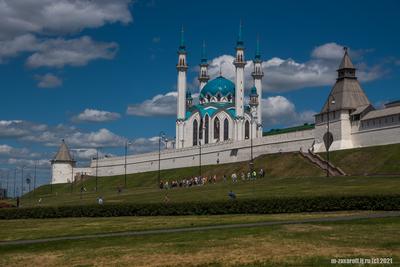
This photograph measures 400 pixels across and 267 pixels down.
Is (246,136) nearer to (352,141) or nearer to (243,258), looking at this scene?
(352,141)

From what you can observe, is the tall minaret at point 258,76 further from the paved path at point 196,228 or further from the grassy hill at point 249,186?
the paved path at point 196,228

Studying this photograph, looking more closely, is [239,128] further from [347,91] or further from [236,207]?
[236,207]

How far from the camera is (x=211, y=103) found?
14425cm

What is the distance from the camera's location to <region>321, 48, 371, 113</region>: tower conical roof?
283 ft

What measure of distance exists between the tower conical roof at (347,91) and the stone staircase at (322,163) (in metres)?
7.81

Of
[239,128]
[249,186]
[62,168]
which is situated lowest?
[249,186]

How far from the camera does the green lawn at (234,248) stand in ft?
67.7

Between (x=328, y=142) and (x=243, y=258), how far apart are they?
219 ft

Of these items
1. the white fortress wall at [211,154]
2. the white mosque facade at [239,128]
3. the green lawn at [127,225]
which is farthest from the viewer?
the white fortress wall at [211,154]

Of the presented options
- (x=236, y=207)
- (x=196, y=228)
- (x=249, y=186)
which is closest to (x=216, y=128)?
(x=249, y=186)

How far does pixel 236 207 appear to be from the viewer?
39.4 meters

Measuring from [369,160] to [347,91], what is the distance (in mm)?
17154

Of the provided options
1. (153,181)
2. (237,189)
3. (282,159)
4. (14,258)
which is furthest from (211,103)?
(14,258)

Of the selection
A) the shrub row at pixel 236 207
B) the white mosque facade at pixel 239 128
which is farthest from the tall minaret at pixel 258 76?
the shrub row at pixel 236 207
